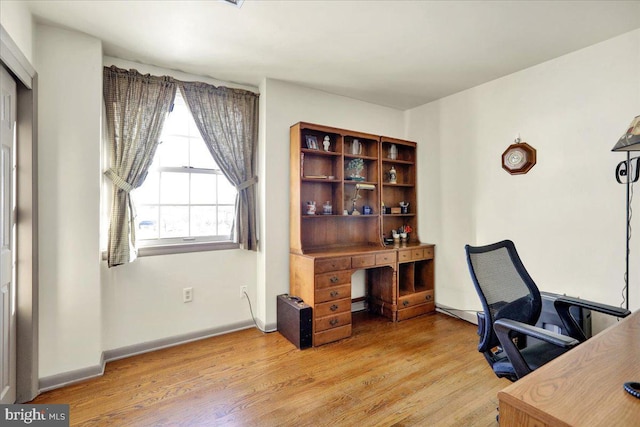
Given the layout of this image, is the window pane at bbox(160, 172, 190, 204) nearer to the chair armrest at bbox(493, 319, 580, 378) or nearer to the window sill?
the window sill

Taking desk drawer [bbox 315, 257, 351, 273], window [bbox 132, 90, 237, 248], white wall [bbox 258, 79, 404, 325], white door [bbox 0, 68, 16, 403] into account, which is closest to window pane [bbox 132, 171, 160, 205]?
window [bbox 132, 90, 237, 248]

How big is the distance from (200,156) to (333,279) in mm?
1802

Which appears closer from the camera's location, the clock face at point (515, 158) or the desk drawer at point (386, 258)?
the clock face at point (515, 158)

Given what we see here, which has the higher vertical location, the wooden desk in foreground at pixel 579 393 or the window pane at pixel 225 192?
the window pane at pixel 225 192

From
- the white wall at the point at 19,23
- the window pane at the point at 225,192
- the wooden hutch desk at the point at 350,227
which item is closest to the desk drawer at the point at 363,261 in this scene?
the wooden hutch desk at the point at 350,227

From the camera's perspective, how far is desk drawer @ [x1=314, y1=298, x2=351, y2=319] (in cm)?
283

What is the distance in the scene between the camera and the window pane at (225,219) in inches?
124

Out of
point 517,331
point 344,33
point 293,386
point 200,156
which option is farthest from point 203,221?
point 517,331

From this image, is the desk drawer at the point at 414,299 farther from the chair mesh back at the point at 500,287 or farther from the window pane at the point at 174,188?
the window pane at the point at 174,188

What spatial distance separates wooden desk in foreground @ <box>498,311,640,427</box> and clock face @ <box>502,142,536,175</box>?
2.13 m

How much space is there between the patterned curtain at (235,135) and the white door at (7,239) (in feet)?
4.20

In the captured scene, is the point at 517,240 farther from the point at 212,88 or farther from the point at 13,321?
the point at 13,321

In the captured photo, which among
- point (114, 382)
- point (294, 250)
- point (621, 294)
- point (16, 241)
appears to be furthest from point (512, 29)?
point (114, 382)

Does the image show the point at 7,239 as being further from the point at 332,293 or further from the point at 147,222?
the point at 332,293
